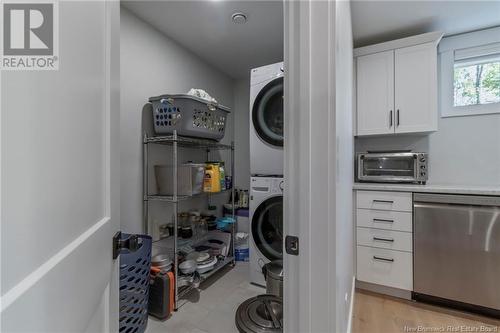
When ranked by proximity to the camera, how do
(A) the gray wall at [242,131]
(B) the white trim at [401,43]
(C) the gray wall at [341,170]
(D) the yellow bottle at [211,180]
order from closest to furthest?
(C) the gray wall at [341,170] < (B) the white trim at [401,43] < (D) the yellow bottle at [211,180] < (A) the gray wall at [242,131]

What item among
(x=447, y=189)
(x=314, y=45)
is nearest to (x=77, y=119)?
(x=314, y=45)

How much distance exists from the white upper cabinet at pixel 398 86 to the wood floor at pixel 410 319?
149 centimetres

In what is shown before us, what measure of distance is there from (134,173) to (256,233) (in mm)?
1195

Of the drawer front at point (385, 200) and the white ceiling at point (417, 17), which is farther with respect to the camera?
the drawer front at point (385, 200)

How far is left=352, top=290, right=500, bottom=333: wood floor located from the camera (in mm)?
1675

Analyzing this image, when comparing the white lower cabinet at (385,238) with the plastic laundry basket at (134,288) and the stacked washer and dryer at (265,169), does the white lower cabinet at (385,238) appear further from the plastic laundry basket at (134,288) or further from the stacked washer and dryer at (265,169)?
the plastic laundry basket at (134,288)

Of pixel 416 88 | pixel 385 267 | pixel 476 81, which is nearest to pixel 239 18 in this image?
pixel 416 88

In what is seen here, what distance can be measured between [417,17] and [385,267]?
2124mm

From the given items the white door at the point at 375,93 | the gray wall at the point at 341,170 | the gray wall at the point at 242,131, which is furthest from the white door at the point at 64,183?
the gray wall at the point at 242,131

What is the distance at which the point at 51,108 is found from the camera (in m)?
0.38

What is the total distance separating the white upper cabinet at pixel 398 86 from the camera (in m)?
2.14

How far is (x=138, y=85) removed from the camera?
2.03 metres

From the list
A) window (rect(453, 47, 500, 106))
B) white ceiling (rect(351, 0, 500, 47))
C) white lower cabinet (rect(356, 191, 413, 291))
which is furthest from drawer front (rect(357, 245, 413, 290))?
white ceiling (rect(351, 0, 500, 47))
